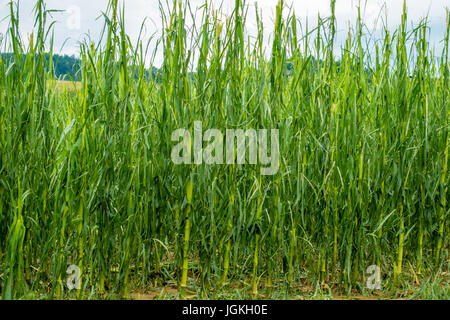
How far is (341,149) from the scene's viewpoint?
2.16m

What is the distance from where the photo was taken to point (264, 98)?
2000 mm

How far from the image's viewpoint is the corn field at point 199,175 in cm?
186

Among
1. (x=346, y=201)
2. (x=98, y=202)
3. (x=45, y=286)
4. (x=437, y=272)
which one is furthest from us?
(x=437, y=272)

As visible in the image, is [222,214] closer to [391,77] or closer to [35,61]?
[35,61]

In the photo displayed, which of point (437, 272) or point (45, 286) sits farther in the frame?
point (437, 272)

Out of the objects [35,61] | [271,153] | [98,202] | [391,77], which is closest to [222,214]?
[271,153]

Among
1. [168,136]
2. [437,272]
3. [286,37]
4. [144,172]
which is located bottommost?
[437,272]

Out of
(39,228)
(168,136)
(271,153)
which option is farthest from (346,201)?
(39,228)

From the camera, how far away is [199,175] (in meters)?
1.85

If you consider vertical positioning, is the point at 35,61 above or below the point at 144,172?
above

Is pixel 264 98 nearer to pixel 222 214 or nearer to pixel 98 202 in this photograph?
pixel 222 214

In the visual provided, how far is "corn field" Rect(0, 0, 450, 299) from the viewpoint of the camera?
1862 millimetres

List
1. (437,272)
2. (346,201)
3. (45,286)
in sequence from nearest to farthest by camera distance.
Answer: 1. (45,286)
2. (346,201)
3. (437,272)

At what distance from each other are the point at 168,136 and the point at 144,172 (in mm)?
206
